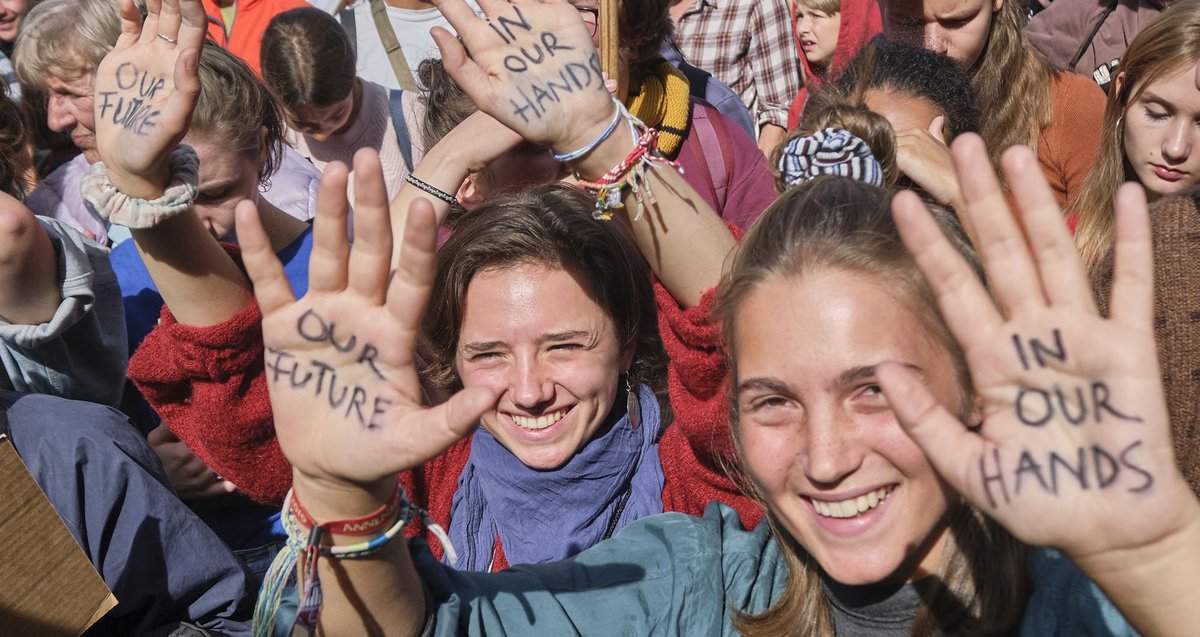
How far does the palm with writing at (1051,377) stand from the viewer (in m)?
1.32

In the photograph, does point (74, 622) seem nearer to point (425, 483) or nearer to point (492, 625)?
point (492, 625)

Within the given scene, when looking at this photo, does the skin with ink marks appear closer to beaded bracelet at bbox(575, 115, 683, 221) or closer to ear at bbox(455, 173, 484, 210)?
beaded bracelet at bbox(575, 115, 683, 221)

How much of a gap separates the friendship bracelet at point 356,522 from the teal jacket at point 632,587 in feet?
0.60

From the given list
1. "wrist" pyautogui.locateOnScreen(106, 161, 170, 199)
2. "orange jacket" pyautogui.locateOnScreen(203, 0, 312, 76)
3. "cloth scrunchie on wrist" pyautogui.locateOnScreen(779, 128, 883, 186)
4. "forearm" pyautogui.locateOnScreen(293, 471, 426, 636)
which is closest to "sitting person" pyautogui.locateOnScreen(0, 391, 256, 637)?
"wrist" pyautogui.locateOnScreen(106, 161, 170, 199)

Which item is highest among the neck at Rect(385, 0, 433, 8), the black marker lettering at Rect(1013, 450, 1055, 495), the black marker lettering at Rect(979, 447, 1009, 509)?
the black marker lettering at Rect(1013, 450, 1055, 495)

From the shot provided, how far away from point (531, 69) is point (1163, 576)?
124cm

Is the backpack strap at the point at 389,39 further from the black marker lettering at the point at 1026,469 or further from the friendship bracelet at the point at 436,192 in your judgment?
the black marker lettering at the point at 1026,469

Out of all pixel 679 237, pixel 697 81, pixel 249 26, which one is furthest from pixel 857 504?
pixel 249 26

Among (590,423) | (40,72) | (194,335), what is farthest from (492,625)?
(40,72)

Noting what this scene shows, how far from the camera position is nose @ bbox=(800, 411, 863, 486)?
168 cm

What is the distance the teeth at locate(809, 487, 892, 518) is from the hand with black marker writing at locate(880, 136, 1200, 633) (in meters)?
0.30

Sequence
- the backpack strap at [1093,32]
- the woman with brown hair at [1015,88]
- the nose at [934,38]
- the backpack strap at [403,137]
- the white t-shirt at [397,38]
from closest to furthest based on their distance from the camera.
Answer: the woman with brown hair at [1015,88], the nose at [934,38], the backpack strap at [1093,32], the backpack strap at [403,137], the white t-shirt at [397,38]

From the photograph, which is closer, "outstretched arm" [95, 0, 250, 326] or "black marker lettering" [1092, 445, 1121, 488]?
"black marker lettering" [1092, 445, 1121, 488]

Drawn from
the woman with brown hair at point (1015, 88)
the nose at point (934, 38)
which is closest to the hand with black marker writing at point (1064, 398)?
the woman with brown hair at point (1015, 88)
